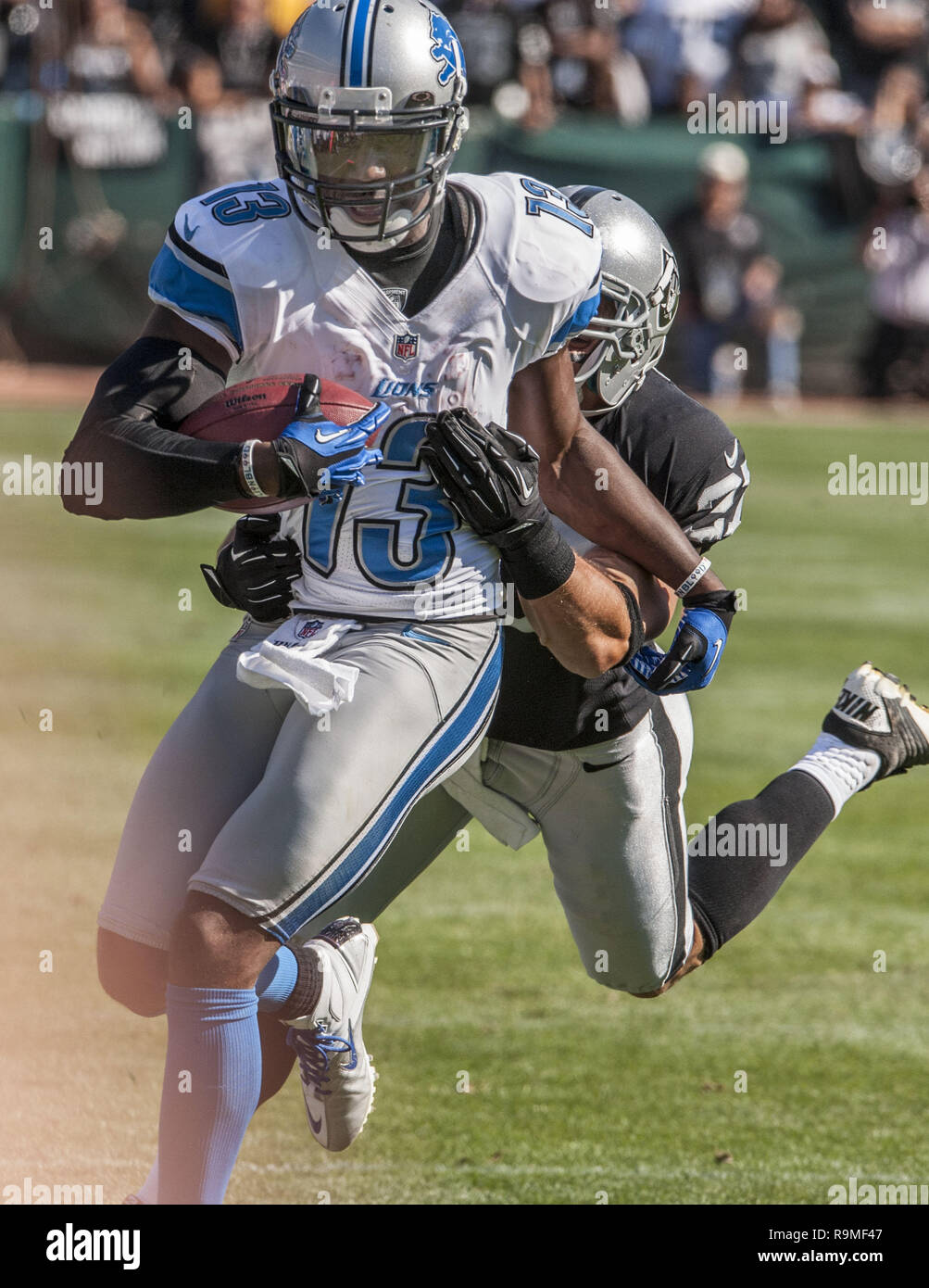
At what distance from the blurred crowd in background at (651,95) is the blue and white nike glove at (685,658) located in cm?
1258

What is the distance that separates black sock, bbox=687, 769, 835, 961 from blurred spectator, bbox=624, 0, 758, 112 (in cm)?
1363

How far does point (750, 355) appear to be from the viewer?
17.0 m

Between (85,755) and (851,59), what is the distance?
45.3 feet

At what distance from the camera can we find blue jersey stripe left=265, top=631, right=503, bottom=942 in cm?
324

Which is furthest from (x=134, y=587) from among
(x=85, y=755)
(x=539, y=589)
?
(x=539, y=589)

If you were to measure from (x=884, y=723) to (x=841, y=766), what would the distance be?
0.58ft

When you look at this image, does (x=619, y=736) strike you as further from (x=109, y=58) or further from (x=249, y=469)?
(x=109, y=58)

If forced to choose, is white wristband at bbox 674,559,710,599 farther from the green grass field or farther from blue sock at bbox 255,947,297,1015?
the green grass field

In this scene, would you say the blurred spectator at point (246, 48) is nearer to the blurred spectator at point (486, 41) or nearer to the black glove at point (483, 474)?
the blurred spectator at point (486, 41)

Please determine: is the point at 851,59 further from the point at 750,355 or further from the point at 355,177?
the point at 355,177

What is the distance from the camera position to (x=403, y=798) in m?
3.36

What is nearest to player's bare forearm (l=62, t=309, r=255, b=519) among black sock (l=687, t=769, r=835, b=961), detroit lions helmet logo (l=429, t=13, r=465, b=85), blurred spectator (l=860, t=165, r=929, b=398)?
detroit lions helmet logo (l=429, t=13, r=465, b=85)

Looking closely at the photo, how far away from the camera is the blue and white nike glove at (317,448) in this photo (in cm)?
319
